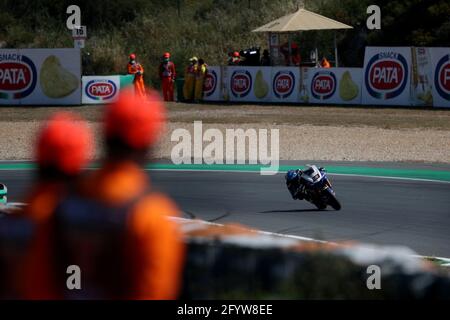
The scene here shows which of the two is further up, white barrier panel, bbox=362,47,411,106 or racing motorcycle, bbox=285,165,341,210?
white barrier panel, bbox=362,47,411,106

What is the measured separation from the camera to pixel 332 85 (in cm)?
3080

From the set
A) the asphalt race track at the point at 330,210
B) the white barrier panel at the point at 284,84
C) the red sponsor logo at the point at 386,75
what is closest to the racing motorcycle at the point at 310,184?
the asphalt race track at the point at 330,210

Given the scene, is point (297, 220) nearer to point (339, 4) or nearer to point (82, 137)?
point (82, 137)

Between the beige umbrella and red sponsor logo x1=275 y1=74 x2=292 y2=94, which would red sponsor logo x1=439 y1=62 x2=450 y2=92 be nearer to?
red sponsor logo x1=275 y1=74 x2=292 y2=94

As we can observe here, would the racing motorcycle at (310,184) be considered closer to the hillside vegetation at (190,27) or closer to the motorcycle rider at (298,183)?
the motorcycle rider at (298,183)

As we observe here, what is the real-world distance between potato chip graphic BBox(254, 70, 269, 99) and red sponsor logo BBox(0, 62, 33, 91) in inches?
276

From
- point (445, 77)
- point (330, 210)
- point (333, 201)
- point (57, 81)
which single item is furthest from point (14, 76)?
point (333, 201)

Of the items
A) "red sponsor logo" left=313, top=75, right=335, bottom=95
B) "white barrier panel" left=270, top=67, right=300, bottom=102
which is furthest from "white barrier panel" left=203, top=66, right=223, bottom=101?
"red sponsor logo" left=313, top=75, right=335, bottom=95

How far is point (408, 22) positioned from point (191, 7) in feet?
77.2

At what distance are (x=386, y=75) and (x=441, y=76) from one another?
76.3 inches

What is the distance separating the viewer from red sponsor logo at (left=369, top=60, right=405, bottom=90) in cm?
2856

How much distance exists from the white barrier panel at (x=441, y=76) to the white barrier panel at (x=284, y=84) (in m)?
4.94

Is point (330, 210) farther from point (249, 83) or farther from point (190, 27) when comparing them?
point (190, 27)

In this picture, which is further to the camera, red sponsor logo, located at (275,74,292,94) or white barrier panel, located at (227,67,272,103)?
white barrier panel, located at (227,67,272,103)
